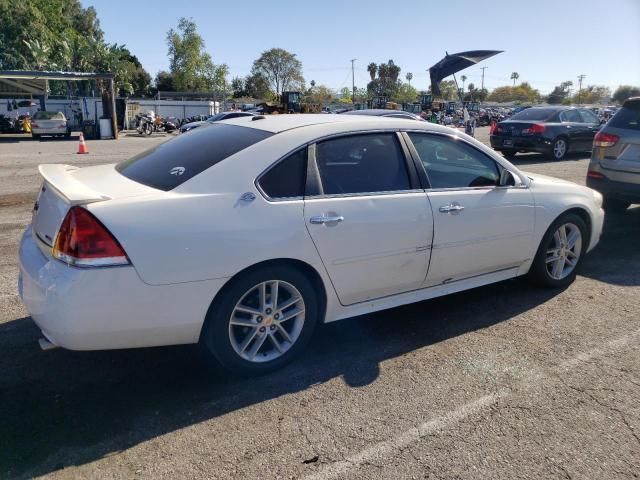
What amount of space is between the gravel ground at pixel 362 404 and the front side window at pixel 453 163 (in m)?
1.06

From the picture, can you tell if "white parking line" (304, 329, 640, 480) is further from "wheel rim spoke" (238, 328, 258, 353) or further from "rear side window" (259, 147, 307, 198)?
"rear side window" (259, 147, 307, 198)

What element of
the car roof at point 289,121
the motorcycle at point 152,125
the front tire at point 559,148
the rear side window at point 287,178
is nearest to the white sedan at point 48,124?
the motorcycle at point 152,125

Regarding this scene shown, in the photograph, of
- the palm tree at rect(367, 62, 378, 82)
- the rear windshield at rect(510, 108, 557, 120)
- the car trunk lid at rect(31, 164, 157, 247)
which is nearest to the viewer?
the car trunk lid at rect(31, 164, 157, 247)

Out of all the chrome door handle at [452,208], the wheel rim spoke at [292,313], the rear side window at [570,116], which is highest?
the rear side window at [570,116]

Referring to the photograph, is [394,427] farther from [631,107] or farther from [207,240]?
[631,107]

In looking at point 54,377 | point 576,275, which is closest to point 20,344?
point 54,377

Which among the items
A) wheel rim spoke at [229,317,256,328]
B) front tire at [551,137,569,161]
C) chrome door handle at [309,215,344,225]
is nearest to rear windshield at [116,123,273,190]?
chrome door handle at [309,215,344,225]

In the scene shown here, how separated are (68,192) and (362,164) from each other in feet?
6.00

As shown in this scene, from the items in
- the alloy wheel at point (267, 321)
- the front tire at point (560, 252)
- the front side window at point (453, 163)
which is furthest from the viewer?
the front tire at point (560, 252)

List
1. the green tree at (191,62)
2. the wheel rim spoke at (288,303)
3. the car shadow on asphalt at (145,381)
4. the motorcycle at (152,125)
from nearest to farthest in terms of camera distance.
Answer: the car shadow on asphalt at (145,381)
the wheel rim spoke at (288,303)
the motorcycle at (152,125)
the green tree at (191,62)

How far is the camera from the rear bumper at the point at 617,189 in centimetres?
671

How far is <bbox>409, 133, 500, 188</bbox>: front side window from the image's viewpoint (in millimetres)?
3941

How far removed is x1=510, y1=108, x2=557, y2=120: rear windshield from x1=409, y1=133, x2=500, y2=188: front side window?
1236 centimetres

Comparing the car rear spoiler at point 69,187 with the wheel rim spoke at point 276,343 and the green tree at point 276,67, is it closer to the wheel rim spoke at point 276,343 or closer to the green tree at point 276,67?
the wheel rim spoke at point 276,343
